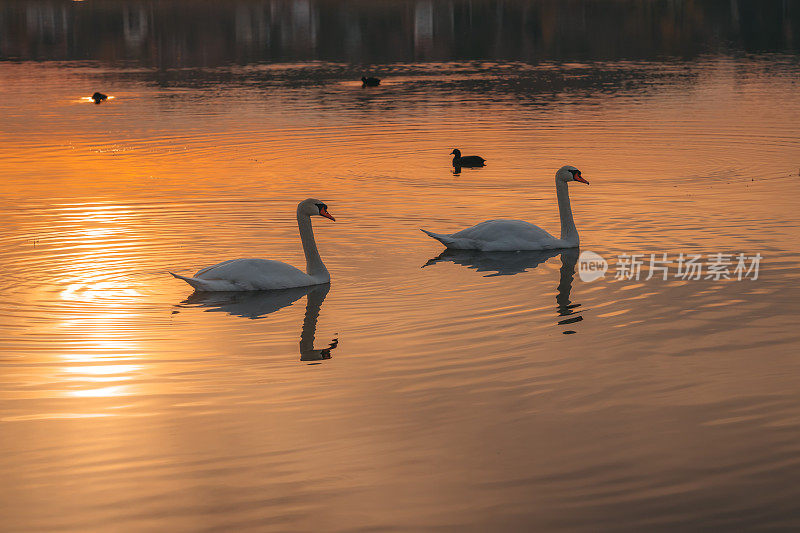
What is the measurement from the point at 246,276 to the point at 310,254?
1.17 m

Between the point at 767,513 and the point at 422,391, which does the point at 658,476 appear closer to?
the point at 767,513

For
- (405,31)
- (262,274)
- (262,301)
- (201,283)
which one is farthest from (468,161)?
(405,31)

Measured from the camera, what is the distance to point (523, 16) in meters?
107

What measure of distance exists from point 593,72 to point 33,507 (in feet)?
159

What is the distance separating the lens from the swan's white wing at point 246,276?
14750 mm

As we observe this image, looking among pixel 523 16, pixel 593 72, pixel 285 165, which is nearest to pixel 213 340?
pixel 285 165

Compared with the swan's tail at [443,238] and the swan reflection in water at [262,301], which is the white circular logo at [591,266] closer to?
the swan's tail at [443,238]

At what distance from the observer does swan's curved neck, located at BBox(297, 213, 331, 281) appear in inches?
609

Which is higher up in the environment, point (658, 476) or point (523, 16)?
point (523, 16)

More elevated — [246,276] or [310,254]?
[310,254]

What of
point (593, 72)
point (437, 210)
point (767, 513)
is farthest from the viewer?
point (593, 72)

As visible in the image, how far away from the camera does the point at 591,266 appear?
53.3 feet

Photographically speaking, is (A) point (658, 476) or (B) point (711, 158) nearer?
(A) point (658, 476)

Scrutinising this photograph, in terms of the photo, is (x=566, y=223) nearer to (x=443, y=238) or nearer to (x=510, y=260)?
(x=510, y=260)
